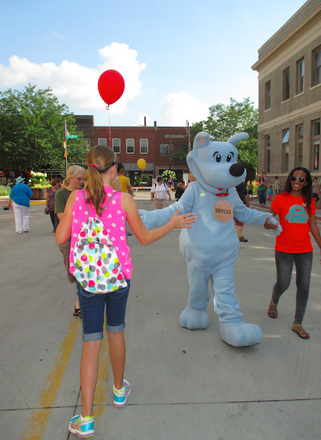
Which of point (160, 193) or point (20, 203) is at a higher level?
point (160, 193)

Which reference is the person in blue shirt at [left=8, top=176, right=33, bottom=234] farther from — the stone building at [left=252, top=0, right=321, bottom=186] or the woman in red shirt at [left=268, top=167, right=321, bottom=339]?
the stone building at [left=252, top=0, right=321, bottom=186]

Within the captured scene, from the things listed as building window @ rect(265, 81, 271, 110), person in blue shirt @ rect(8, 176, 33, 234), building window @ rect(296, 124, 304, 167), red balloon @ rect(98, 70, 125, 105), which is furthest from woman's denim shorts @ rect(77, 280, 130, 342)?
building window @ rect(265, 81, 271, 110)

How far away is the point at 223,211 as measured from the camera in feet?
11.5

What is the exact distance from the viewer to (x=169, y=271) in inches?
243

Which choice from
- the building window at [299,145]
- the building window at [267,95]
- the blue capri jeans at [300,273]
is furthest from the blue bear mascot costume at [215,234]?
the building window at [267,95]

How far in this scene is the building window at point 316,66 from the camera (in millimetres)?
17172

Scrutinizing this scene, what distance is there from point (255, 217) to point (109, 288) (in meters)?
2.10

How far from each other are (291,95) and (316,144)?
151 inches

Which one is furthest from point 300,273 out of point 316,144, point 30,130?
point 30,130

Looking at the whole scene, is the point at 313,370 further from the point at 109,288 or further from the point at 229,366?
the point at 109,288

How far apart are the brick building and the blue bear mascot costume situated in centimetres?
4352

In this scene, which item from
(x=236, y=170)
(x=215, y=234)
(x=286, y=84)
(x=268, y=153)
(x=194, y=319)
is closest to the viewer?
(x=236, y=170)

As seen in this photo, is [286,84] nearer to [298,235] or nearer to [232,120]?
[298,235]

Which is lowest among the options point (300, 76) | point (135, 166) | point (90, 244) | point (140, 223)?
point (90, 244)
